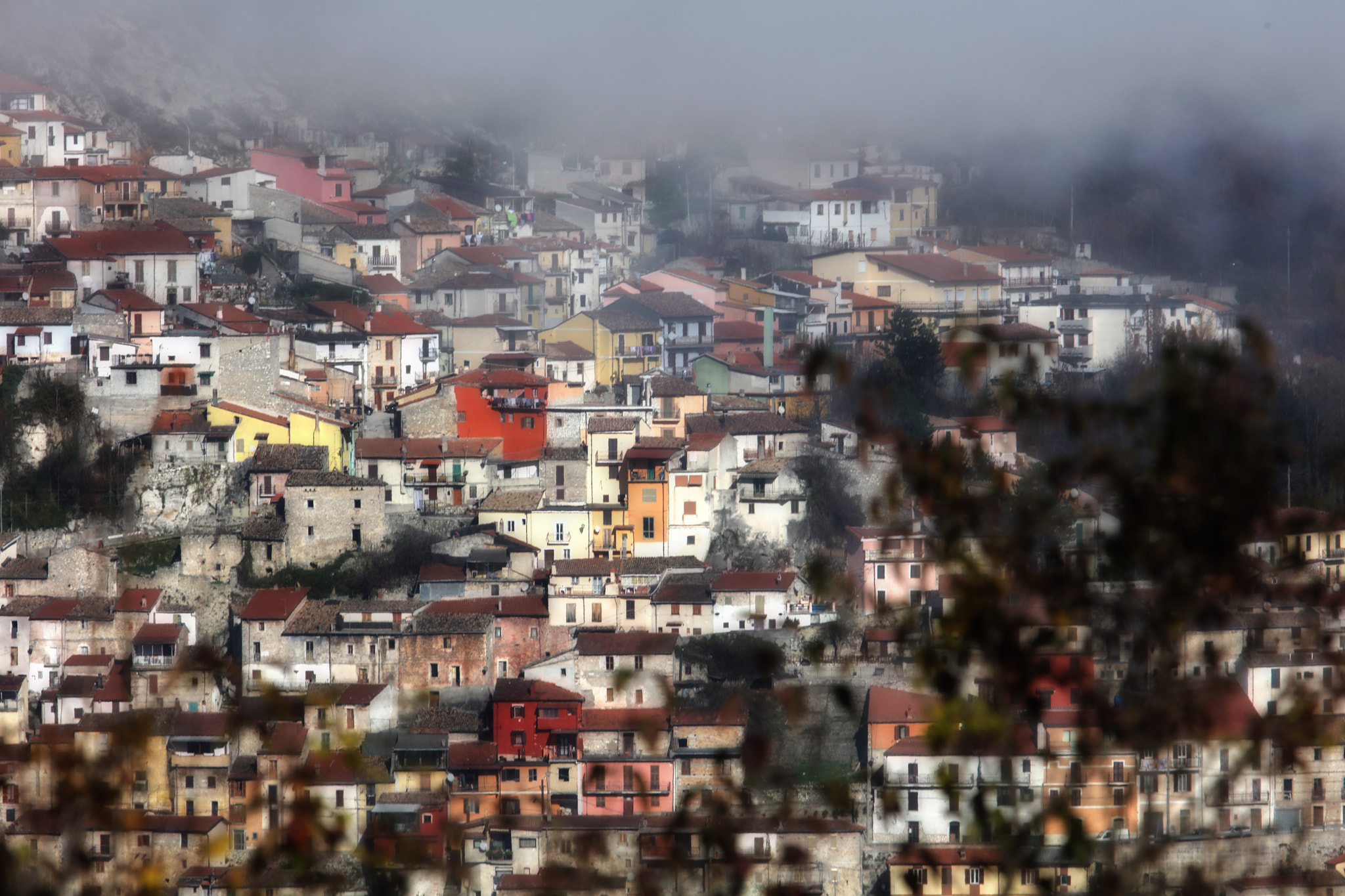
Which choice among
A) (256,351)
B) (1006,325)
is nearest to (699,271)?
(1006,325)

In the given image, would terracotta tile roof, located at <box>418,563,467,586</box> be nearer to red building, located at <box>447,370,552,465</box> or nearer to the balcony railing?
the balcony railing

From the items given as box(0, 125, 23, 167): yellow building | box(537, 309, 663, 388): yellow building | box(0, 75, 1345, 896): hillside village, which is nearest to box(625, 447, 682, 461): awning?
box(0, 75, 1345, 896): hillside village

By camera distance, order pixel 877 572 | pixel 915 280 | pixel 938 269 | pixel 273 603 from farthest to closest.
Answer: pixel 938 269 → pixel 915 280 → pixel 877 572 → pixel 273 603

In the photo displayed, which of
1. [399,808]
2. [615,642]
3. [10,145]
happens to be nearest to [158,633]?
[399,808]

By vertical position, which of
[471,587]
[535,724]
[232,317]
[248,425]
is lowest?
[535,724]

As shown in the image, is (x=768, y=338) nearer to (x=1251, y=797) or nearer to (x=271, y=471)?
(x=271, y=471)

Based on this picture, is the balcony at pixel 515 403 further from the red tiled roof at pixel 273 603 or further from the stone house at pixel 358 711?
the stone house at pixel 358 711

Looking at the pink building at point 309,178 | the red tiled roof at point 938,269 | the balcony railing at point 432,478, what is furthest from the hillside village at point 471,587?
the pink building at point 309,178

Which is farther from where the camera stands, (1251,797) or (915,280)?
(915,280)
